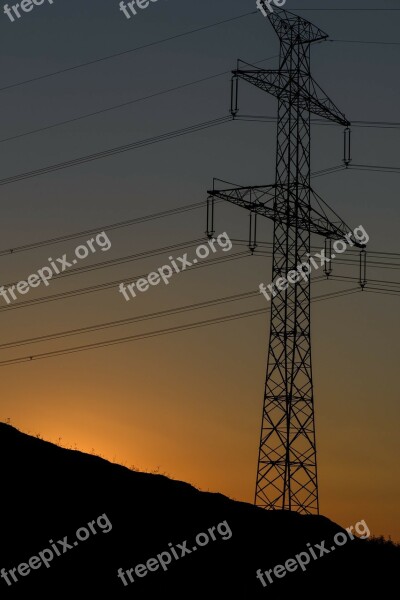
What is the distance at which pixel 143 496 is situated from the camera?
1474 inches

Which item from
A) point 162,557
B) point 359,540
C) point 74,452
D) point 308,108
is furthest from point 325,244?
point 162,557

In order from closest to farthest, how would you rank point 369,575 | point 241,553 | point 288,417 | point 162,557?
point 162,557, point 241,553, point 369,575, point 288,417

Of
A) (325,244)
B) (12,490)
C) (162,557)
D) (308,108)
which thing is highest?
(308,108)

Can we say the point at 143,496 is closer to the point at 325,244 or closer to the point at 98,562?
the point at 98,562

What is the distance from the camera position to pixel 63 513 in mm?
33500

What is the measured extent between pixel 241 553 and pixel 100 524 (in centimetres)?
467

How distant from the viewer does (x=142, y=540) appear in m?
34.4

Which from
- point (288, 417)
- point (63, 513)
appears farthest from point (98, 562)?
point (288, 417)

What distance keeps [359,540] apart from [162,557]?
10760mm

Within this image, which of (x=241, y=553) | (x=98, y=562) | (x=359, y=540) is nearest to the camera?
(x=98, y=562)

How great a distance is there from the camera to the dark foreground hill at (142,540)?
31000 millimetres

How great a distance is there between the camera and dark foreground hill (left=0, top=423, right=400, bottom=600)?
31.0m

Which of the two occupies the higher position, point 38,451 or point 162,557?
point 38,451

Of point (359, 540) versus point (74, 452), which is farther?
point (359, 540)
